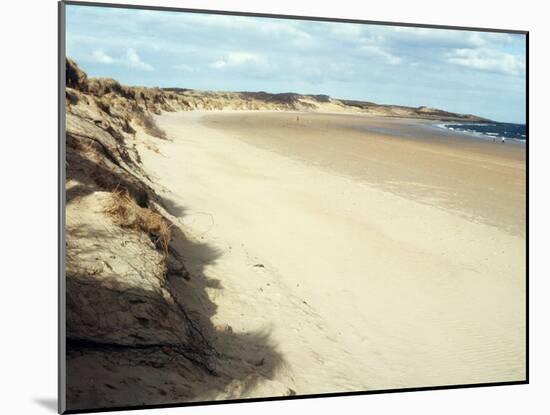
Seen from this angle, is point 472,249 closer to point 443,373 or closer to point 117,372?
point 443,373

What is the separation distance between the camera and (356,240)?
6.24 metres

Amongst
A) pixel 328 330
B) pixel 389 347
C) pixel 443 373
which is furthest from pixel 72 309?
pixel 443 373

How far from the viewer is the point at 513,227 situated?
6570 millimetres

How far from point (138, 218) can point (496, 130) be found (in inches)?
117

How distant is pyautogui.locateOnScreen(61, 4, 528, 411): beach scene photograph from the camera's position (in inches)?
213

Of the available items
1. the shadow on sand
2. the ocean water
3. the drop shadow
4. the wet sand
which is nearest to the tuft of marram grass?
the shadow on sand

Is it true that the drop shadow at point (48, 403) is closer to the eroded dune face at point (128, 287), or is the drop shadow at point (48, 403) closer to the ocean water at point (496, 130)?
the eroded dune face at point (128, 287)

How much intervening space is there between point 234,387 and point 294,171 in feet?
5.50

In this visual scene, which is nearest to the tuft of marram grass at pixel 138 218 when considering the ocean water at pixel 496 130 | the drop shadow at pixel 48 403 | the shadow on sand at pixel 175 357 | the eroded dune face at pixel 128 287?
the eroded dune face at pixel 128 287

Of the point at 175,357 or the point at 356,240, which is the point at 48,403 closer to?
the point at 175,357

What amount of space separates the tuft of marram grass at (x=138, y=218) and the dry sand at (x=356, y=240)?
19 cm

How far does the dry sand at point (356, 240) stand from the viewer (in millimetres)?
5875

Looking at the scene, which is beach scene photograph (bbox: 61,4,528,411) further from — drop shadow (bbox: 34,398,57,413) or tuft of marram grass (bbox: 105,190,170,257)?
drop shadow (bbox: 34,398,57,413)

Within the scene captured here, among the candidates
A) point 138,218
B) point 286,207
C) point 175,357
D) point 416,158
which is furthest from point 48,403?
point 416,158
